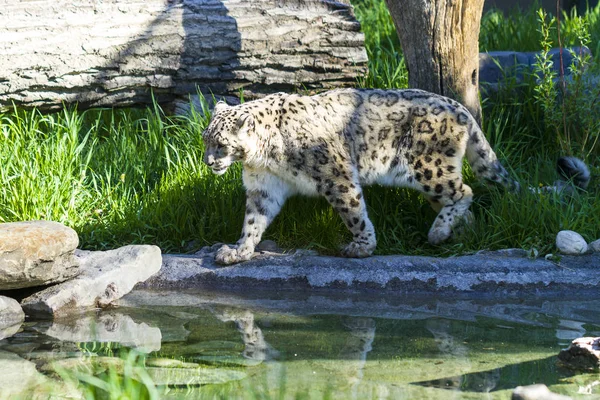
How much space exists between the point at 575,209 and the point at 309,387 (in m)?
3.41

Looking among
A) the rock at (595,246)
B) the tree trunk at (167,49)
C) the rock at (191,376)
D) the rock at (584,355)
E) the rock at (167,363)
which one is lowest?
the rock at (167,363)

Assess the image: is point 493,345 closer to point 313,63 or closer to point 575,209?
point 575,209

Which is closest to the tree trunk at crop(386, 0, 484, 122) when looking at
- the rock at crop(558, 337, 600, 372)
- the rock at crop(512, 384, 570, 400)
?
the rock at crop(558, 337, 600, 372)

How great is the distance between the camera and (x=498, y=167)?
21.7ft

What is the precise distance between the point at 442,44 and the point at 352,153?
1.19m

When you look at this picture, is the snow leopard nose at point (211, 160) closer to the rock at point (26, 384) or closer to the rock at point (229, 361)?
the rock at point (229, 361)

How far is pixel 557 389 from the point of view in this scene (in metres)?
3.87

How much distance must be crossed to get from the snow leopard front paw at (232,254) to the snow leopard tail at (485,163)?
182 cm

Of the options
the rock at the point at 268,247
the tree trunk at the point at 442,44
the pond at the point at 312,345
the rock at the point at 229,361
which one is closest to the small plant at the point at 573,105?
the tree trunk at the point at 442,44

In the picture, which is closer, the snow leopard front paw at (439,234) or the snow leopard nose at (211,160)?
the snow leopard nose at (211,160)

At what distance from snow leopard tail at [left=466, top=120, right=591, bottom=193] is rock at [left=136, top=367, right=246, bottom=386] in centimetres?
307

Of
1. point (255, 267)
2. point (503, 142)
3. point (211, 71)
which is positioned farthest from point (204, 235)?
point (503, 142)

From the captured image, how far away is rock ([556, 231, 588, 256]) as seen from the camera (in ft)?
19.6

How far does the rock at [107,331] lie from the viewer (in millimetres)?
4709
